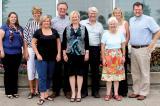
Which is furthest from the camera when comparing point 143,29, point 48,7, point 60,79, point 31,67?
point 48,7

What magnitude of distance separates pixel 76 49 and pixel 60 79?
879 mm

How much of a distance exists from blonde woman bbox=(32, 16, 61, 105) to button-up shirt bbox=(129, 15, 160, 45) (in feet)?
4.94

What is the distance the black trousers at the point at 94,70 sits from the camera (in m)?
9.35

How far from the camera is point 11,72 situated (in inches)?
374

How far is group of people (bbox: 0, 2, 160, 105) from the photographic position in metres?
9.06

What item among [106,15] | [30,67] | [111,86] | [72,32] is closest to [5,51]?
[30,67]

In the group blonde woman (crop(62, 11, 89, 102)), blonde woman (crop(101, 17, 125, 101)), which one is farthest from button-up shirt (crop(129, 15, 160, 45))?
blonde woman (crop(62, 11, 89, 102))

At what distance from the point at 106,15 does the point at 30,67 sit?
121 inches

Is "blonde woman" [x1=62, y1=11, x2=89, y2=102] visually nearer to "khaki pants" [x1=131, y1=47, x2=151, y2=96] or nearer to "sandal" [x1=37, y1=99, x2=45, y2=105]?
"sandal" [x1=37, y1=99, x2=45, y2=105]

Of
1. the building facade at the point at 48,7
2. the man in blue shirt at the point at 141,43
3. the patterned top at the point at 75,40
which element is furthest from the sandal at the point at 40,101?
the building facade at the point at 48,7

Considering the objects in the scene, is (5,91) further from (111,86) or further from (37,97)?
(111,86)

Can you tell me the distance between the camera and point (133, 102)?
920cm

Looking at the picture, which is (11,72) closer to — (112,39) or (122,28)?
(112,39)

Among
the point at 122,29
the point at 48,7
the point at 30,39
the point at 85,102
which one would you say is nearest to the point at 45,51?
the point at 30,39
